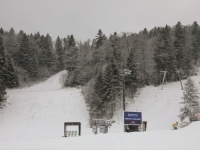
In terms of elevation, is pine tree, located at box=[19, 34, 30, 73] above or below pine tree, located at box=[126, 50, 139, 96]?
above

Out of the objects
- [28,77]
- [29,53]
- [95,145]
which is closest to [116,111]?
→ [95,145]

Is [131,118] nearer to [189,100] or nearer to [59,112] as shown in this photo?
[189,100]

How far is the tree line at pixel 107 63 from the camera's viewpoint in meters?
35.3

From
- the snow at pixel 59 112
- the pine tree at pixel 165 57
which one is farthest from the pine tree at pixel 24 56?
the pine tree at pixel 165 57

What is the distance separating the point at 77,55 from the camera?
54562 mm

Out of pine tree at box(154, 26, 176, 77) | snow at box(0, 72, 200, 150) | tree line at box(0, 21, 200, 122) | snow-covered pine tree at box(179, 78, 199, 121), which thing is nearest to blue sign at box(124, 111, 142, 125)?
snow at box(0, 72, 200, 150)

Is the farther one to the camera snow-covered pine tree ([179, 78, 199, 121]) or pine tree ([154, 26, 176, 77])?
pine tree ([154, 26, 176, 77])

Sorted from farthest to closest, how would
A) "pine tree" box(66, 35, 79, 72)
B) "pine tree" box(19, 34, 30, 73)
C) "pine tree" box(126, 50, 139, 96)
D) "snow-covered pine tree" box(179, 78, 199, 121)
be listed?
1. "pine tree" box(19, 34, 30, 73)
2. "pine tree" box(66, 35, 79, 72)
3. "pine tree" box(126, 50, 139, 96)
4. "snow-covered pine tree" box(179, 78, 199, 121)

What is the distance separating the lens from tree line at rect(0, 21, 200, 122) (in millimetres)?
35281

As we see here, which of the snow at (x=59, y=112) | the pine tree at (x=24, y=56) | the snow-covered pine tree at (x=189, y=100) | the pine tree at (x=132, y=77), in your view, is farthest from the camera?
the pine tree at (x=24, y=56)

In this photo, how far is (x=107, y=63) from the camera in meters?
38.2

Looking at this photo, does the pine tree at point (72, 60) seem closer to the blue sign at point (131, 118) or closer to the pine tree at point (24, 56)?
the pine tree at point (24, 56)

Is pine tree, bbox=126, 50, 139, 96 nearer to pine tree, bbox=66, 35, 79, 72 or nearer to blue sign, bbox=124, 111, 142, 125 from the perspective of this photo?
pine tree, bbox=66, 35, 79, 72

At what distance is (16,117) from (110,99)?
1397 cm
